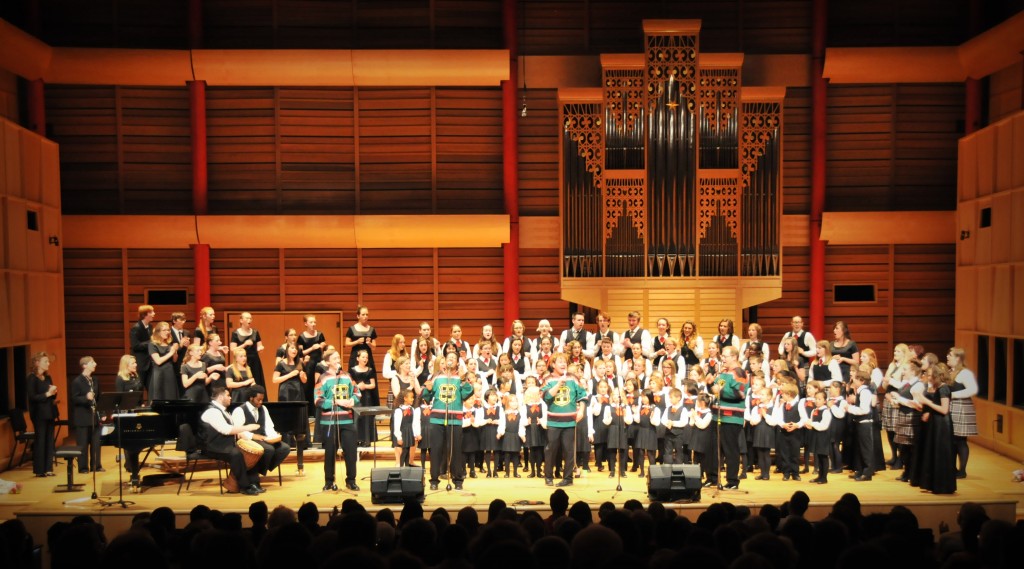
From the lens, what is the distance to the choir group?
342 inches

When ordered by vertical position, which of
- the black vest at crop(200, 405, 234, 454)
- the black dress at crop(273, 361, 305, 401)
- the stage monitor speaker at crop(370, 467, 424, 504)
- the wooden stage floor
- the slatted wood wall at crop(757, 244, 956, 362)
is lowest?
the wooden stage floor

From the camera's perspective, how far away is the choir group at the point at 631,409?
28.5 feet

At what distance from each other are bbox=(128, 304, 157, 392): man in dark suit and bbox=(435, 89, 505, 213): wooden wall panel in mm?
4524

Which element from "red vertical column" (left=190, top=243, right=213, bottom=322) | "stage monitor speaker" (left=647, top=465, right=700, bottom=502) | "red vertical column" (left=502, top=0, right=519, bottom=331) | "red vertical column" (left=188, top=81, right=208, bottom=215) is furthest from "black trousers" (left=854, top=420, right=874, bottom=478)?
"red vertical column" (left=188, top=81, right=208, bottom=215)

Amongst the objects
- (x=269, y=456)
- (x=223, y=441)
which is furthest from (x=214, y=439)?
(x=269, y=456)

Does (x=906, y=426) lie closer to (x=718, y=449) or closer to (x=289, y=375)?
(x=718, y=449)

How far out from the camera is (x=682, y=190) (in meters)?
11.8

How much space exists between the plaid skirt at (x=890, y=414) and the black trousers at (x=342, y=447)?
234 inches

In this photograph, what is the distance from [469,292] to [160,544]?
849 centimetres

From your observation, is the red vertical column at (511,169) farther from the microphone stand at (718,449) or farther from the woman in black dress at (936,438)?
the woman in black dress at (936,438)

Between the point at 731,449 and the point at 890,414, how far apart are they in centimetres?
205

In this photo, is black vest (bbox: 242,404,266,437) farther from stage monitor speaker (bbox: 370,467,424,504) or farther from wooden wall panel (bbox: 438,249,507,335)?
wooden wall panel (bbox: 438,249,507,335)

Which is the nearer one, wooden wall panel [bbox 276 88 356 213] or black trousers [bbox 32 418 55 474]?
A: black trousers [bbox 32 418 55 474]

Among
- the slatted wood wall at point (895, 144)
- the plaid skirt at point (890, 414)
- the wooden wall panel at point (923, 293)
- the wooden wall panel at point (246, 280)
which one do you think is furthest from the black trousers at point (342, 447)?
the wooden wall panel at point (923, 293)
